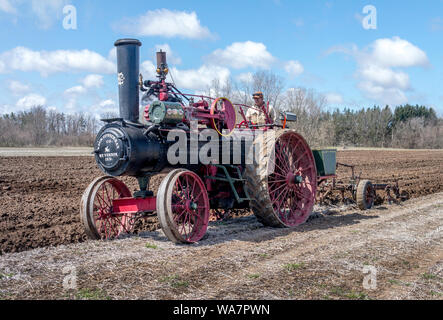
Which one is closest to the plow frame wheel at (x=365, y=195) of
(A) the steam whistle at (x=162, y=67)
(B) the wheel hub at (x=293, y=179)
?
(B) the wheel hub at (x=293, y=179)

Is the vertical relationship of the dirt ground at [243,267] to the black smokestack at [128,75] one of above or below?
below

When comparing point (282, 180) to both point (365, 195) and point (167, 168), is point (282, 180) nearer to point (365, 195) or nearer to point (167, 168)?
point (167, 168)

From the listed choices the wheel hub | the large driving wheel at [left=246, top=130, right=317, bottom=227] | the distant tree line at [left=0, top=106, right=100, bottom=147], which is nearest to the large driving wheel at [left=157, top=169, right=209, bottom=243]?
the large driving wheel at [left=246, top=130, right=317, bottom=227]

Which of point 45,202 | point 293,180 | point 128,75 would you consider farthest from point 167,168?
point 45,202

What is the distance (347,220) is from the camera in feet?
28.1

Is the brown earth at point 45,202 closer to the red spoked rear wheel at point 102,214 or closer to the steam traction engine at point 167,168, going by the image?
the red spoked rear wheel at point 102,214

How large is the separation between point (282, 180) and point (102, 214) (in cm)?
318

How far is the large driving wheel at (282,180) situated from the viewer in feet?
23.9

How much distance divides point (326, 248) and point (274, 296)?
2149 millimetres

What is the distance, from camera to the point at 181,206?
20.2ft

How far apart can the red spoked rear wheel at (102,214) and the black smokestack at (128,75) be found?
1177 mm

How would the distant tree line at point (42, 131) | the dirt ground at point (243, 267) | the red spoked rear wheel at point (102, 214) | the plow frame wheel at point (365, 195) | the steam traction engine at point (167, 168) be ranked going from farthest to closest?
the distant tree line at point (42, 131) → the plow frame wheel at point (365, 195) → the red spoked rear wheel at point (102, 214) → the steam traction engine at point (167, 168) → the dirt ground at point (243, 267)
